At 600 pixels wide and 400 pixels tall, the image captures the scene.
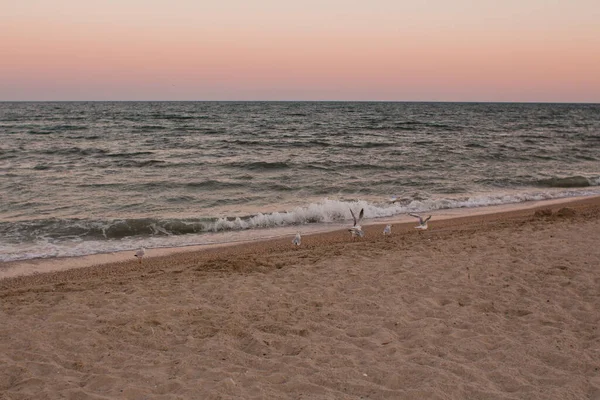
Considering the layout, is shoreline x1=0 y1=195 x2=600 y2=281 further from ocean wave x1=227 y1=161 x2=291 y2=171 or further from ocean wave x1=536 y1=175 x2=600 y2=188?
ocean wave x1=227 y1=161 x2=291 y2=171

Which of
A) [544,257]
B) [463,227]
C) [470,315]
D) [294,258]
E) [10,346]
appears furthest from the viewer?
[463,227]

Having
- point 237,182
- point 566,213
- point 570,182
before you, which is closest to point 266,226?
point 237,182

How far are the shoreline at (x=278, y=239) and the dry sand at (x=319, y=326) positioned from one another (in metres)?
0.68

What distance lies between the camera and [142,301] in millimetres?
6102

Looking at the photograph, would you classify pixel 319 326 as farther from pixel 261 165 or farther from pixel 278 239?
pixel 261 165

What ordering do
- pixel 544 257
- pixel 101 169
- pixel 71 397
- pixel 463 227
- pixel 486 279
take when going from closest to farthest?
pixel 71 397 → pixel 486 279 → pixel 544 257 → pixel 463 227 → pixel 101 169

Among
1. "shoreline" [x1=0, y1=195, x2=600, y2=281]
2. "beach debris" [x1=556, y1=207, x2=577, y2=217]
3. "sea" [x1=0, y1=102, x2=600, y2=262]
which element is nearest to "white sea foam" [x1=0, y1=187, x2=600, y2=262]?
"sea" [x1=0, y1=102, x2=600, y2=262]

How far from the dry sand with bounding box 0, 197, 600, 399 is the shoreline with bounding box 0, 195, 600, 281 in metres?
0.68

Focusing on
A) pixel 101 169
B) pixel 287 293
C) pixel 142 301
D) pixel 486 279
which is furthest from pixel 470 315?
pixel 101 169

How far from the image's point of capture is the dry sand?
164 inches

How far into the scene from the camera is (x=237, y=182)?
1748cm

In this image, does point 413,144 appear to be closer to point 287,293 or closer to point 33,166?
point 33,166

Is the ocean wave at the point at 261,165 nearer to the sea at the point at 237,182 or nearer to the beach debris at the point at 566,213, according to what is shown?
the sea at the point at 237,182

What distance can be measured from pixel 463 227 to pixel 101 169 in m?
14.8
